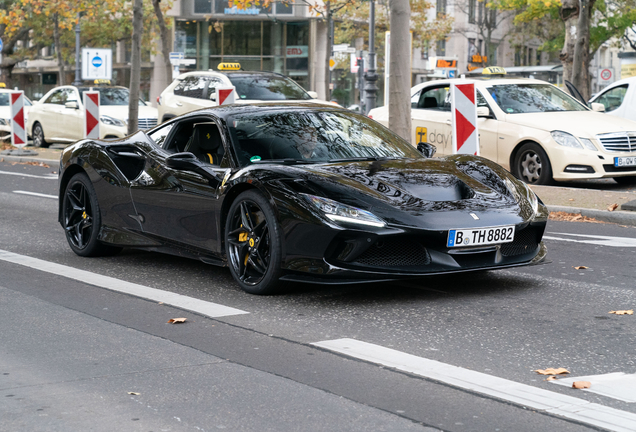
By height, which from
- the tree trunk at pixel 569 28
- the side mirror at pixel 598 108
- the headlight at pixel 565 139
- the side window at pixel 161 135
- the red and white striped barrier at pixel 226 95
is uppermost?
the tree trunk at pixel 569 28

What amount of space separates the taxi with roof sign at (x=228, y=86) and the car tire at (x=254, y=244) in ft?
37.9

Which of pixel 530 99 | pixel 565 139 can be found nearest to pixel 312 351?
pixel 565 139

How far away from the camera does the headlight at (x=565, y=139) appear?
45.0 ft

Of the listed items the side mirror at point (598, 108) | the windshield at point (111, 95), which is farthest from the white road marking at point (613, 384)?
the windshield at point (111, 95)

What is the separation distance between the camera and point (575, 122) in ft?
46.3

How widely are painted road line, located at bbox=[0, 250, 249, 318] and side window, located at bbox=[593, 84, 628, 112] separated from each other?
493 inches

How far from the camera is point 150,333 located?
5.43m

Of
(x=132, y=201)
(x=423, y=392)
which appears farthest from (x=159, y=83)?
(x=423, y=392)

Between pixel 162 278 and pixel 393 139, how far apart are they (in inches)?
77.8

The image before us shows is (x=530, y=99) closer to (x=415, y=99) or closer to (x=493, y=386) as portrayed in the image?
(x=415, y=99)

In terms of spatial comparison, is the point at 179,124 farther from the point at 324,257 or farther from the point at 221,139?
the point at 324,257

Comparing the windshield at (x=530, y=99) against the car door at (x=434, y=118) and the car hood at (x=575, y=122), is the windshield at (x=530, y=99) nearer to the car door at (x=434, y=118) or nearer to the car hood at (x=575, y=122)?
the car hood at (x=575, y=122)

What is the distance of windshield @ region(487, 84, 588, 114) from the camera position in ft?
49.0

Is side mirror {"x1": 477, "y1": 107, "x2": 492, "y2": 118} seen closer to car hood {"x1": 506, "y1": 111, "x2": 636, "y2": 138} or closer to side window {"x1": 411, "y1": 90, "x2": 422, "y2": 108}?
car hood {"x1": 506, "y1": 111, "x2": 636, "y2": 138}
